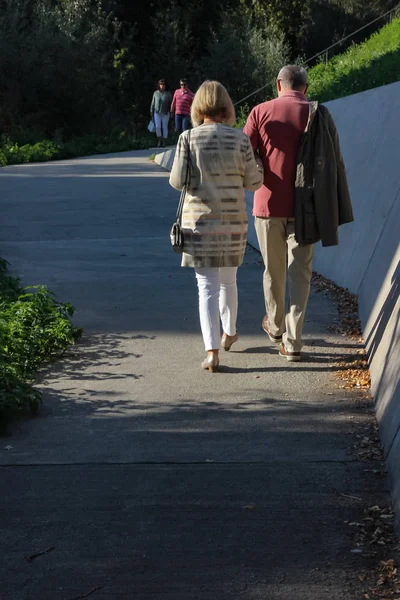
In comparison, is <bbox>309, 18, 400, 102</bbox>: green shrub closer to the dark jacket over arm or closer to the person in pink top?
the person in pink top

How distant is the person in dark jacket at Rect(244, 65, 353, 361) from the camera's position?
641 cm

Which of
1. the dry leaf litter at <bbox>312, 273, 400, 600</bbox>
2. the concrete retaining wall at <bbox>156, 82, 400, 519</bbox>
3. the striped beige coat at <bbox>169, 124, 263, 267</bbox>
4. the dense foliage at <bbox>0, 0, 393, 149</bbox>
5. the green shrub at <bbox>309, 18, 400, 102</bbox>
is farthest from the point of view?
the dense foliage at <bbox>0, 0, 393, 149</bbox>

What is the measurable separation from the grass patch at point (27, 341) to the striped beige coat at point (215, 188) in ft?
4.01

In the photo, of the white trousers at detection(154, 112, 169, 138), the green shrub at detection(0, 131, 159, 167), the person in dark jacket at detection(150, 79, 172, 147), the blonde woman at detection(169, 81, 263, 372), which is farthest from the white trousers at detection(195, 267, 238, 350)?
the white trousers at detection(154, 112, 169, 138)

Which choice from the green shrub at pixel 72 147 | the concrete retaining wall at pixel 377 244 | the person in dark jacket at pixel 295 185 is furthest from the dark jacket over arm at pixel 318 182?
the green shrub at pixel 72 147

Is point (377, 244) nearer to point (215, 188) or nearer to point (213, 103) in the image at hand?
point (215, 188)

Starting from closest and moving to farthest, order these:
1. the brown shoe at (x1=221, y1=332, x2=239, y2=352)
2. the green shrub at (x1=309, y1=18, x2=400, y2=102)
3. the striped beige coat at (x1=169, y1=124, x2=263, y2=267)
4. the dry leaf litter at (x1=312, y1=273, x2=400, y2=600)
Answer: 1. the dry leaf litter at (x1=312, y1=273, x2=400, y2=600)
2. the striped beige coat at (x1=169, y1=124, x2=263, y2=267)
3. the brown shoe at (x1=221, y1=332, x2=239, y2=352)
4. the green shrub at (x1=309, y1=18, x2=400, y2=102)

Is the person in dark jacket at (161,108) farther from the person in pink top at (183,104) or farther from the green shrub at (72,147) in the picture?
the person in pink top at (183,104)

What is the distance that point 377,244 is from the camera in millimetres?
7441

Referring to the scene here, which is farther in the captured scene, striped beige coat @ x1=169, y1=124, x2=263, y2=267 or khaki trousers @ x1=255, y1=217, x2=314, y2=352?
khaki trousers @ x1=255, y1=217, x2=314, y2=352

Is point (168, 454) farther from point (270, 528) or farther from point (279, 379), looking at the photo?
point (279, 379)

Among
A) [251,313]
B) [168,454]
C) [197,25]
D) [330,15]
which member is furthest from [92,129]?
[168,454]

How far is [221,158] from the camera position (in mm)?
6242

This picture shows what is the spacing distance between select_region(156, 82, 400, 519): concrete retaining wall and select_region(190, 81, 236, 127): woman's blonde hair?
1.35 meters
